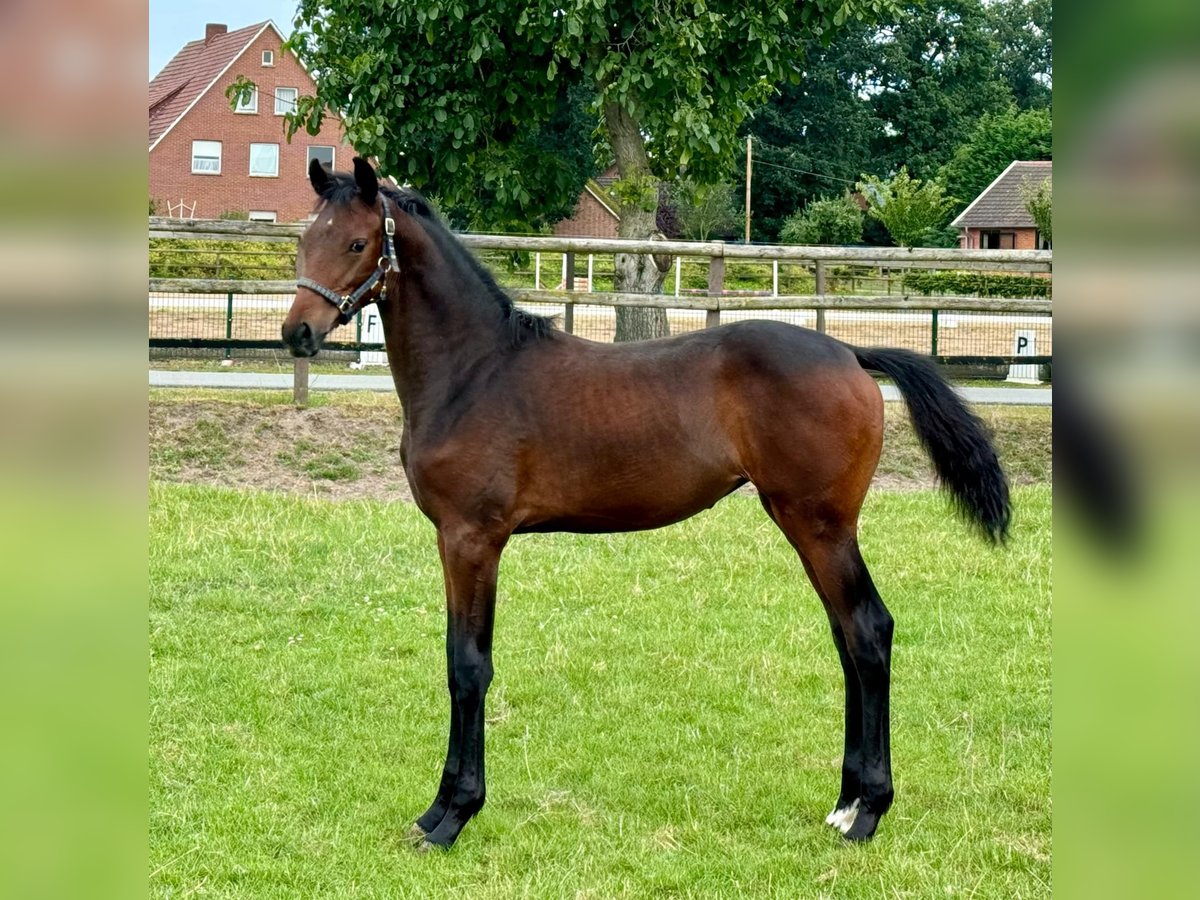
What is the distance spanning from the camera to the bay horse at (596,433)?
410cm

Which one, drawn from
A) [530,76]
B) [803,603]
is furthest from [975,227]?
[803,603]

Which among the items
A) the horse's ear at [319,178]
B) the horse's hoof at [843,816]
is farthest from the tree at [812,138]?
the horse's hoof at [843,816]

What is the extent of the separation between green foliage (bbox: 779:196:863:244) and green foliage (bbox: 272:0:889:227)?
1251 inches

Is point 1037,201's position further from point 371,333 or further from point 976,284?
point 371,333

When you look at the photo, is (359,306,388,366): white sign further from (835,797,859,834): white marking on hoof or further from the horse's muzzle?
(835,797,859,834): white marking on hoof

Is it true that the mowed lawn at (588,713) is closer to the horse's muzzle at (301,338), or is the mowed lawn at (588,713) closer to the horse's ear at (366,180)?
the horse's muzzle at (301,338)

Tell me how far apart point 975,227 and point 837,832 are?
48846mm

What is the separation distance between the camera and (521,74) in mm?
13086

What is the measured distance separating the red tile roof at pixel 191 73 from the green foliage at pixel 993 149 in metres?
30.2

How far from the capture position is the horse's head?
3.98 metres

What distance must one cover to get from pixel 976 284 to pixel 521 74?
1774cm
